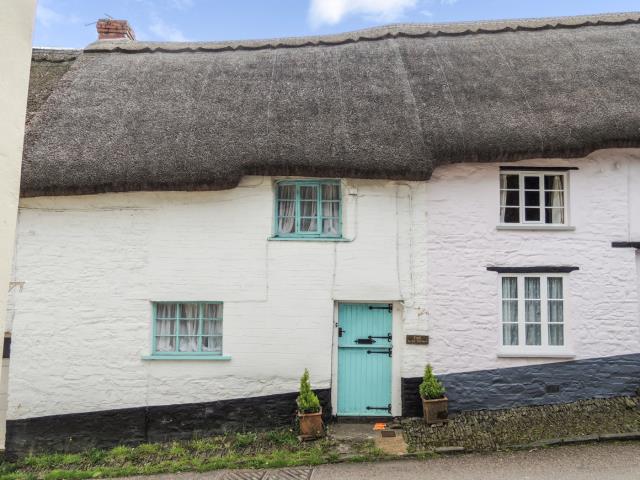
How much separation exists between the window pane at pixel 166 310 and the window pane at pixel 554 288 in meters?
6.10

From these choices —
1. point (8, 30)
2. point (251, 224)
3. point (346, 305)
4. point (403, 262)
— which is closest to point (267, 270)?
point (251, 224)

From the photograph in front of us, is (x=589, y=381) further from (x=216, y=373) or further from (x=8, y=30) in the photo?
(x=8, y=30)

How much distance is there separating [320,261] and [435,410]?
114 inches

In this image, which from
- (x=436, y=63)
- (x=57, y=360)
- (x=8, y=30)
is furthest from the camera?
(x=436, y=63)

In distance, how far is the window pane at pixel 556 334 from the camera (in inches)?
307

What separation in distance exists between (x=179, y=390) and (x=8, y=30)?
214 inches

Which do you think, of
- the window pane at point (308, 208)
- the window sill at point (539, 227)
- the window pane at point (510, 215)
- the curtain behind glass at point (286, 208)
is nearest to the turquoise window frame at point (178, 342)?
the curtain behind glass at point (286, 208)

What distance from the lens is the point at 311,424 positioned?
7.13 metres

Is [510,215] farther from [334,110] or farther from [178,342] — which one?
[178,342]

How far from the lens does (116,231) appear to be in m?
7.70

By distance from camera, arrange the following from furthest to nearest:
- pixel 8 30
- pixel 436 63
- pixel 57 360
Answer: pixel 436 63
pixel 57 360
pixel 8 30

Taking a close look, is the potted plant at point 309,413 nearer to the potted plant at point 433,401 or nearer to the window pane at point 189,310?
the potted plant at point 433,401

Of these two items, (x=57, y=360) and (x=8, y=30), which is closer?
(x=8, y=30)

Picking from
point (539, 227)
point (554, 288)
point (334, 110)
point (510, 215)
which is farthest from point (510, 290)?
point (334, 110)
